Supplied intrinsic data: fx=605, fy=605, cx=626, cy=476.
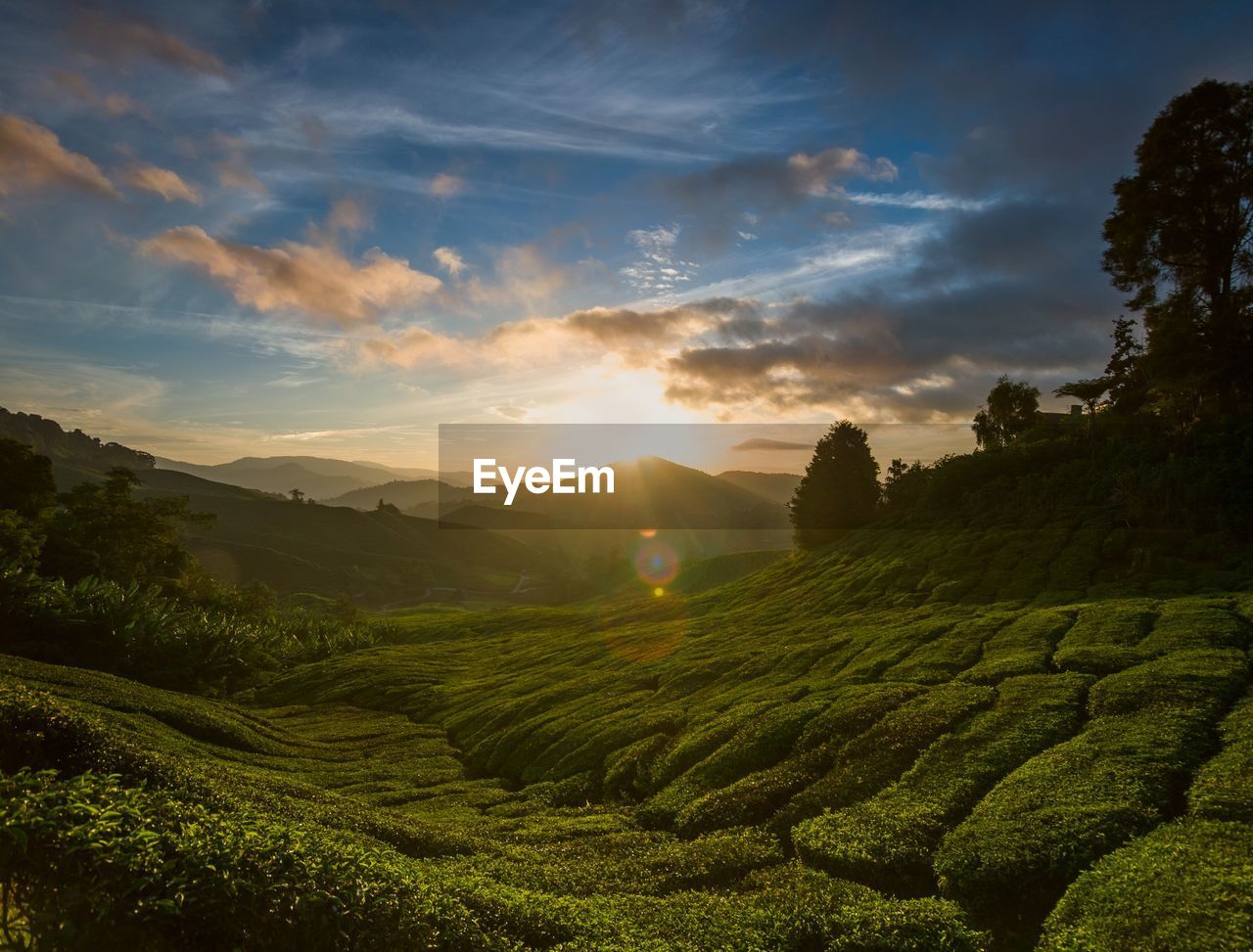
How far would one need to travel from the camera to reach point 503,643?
67312 millimetres

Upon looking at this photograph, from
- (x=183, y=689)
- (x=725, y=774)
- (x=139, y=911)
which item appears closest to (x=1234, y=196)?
(x=725, y=774)

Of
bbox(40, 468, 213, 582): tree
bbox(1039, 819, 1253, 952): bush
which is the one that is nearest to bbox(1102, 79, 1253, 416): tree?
bbox(1039, 819, 1253, 952): bush

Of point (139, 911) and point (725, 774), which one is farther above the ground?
point (139, 911)

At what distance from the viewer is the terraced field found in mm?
11047

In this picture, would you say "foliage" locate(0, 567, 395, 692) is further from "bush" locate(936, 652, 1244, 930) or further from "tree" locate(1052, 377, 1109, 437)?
"tree" locate(1052, 377, 1109, 437)

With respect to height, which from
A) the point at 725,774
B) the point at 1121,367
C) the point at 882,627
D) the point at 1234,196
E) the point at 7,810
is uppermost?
the point at 1234,196

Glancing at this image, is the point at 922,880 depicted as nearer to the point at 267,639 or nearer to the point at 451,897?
the point at 451,897

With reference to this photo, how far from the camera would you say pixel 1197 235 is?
4434 centimetres

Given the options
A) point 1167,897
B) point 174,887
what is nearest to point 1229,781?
point 1167,897

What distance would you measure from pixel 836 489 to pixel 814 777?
52.0 meters

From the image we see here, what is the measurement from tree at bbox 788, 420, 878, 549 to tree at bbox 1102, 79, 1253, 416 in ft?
87.8

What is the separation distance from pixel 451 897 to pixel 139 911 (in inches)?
180

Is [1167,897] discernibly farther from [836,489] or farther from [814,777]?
[836,489]

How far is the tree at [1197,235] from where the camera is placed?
138ft
